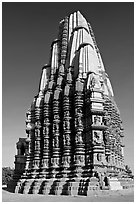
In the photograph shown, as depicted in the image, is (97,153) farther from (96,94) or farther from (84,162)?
(96,94)

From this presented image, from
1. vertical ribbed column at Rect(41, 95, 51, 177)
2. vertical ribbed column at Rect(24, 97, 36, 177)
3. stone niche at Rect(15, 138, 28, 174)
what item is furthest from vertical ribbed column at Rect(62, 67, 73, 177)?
stone niche at Rect(15, 138, 28, 174)

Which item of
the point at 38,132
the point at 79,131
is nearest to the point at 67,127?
the point at 79,131

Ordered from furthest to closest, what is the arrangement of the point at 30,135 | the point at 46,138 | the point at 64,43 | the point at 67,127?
the point at 64,43 < the point at 30,135 < the point at 46,138 < the point at 67,127

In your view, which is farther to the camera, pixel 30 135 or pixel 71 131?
pixel 30 135

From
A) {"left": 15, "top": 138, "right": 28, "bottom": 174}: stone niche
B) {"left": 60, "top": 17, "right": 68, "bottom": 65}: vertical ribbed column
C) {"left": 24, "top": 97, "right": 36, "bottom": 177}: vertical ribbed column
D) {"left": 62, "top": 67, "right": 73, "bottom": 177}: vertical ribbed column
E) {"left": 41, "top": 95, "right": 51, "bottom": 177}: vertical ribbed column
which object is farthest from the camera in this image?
{"left": 60, "top": 17, "right": 68, "bottom": 65}: vertical ribbed column

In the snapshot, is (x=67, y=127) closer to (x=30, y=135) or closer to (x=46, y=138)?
(x=46, y=138)

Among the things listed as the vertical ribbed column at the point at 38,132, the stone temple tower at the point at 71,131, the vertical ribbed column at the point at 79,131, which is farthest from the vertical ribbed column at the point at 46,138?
the vertical ribbed column at the point at 79,131

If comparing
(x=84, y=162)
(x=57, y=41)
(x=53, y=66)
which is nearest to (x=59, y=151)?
(x=84, y=162)

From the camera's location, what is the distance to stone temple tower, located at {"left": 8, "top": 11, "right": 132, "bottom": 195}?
15633 millimetres

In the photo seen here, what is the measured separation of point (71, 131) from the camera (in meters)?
→ 17.9

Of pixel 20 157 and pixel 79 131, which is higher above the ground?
pixel 79 131

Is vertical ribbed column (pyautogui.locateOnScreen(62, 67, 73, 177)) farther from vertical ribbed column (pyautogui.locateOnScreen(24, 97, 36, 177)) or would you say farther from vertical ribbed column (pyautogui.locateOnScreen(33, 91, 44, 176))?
vertical ribbed column (pyautogui.locateOnScreen(24, 97, 36, 177))

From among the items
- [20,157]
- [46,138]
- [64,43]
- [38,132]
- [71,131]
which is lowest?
[20,157]

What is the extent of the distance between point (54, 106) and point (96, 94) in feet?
12.7
